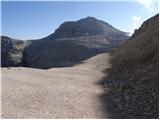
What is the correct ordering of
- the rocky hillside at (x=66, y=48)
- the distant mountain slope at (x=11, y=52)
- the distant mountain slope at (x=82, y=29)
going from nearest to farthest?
1. the rocky hillside at (x=66, y=48)
2. the distant mountain slope at (x=11, y=52)
3. the distant mountain slope at (x=82, y=29)

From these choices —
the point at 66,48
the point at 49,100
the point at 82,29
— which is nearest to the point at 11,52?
the point at 66,48

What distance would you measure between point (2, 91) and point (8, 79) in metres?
3.40

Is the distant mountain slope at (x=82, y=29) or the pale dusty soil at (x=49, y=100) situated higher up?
the pale dusty soil at (x=49, y=100)

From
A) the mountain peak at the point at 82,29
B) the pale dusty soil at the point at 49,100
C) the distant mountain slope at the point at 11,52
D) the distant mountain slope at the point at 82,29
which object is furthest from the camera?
the mountain peak at the point at 82,29

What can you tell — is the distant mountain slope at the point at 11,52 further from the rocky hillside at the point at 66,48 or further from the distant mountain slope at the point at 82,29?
the distant mountain slope at the point at 82,29

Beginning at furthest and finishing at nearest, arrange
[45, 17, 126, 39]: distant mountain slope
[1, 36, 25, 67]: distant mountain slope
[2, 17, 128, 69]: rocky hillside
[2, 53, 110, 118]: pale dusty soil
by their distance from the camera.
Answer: [45, 17, 126, 39]: distant mountain slope → [1, 36, 25, 67]: distant mountain slope → [2, 17, 128, 69]: rocky hillside → [2, 53, 110, 118]: pale dusty soil

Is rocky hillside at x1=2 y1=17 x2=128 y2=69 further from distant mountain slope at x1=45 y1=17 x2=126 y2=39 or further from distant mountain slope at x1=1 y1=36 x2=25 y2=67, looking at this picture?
distant mountain slope at x1=1 y1=36 x2=25 y2=67

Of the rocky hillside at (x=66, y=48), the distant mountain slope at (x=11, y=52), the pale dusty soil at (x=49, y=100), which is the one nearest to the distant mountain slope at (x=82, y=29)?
the rocky hillside at (x=66, y=48)

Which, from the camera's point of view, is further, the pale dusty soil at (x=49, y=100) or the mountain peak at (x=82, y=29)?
the mountain peak at (x=82, y=29)

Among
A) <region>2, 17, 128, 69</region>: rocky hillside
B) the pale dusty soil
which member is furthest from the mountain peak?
the pale dusty soil

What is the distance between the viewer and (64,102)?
14461mm

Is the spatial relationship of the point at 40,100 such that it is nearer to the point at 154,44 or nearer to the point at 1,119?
the point at 1,119

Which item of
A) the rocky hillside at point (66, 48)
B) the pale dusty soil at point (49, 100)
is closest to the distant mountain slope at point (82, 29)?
the rocky hillside at point (66, 48)

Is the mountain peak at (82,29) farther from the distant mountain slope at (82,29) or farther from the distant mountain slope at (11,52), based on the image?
the distant mountain slope at (11,52)
